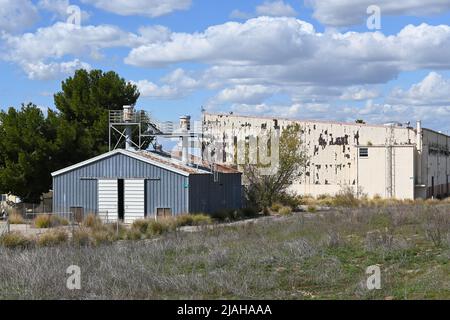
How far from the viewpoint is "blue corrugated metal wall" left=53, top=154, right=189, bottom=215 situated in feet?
111

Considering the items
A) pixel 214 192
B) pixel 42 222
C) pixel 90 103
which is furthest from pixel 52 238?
pixel 90 103

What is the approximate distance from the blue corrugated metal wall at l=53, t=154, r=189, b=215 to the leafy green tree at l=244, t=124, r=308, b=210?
9.83 m

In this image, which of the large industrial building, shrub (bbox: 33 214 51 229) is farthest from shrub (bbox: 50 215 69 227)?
the large industrial building

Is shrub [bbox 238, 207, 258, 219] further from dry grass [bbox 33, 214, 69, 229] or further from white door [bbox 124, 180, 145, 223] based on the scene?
dry grass [bbox 33, 214, 69, 229]

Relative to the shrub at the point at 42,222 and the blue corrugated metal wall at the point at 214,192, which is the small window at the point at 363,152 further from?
the shrub at the point at 42,222

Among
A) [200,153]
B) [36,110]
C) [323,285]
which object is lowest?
[323,285]

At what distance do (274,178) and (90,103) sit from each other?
13.8m

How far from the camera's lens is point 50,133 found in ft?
142

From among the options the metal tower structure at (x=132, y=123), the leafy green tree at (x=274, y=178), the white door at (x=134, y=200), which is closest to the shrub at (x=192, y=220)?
the white door at (x=134, y=200)

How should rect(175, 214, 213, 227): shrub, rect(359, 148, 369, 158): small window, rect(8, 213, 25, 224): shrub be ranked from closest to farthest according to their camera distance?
1. rect(175, 214, 213, 227): shrub
2. rect(8, 213, 25, 224): shrub
3. rect(359, 148, 369, 158): small window

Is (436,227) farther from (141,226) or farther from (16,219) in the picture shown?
(16,219)

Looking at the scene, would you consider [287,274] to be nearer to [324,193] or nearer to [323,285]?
[323,285]
